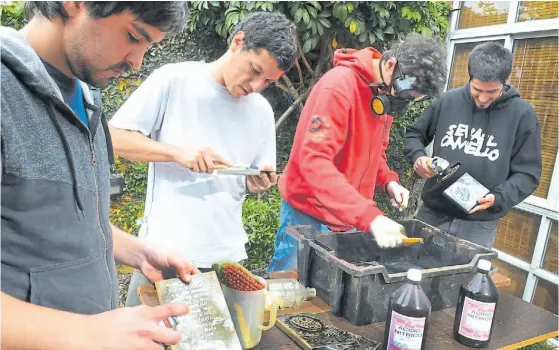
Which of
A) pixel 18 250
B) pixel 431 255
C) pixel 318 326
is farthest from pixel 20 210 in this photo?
pixel 431 255

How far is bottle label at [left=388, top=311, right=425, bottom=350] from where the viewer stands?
1332mm

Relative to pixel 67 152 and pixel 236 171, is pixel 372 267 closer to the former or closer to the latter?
A: pixel 236 171

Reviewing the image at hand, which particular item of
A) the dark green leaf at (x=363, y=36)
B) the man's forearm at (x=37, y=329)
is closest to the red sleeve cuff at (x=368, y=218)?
the man's forearm at (x=37, y=329)

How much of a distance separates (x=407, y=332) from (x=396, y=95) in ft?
4.06

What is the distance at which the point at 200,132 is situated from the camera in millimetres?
1904

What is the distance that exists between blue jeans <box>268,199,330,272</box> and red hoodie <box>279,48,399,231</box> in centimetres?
5

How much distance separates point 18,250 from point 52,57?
0.45 metres

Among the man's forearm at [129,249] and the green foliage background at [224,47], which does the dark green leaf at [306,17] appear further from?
the man's forearm at [129,249]

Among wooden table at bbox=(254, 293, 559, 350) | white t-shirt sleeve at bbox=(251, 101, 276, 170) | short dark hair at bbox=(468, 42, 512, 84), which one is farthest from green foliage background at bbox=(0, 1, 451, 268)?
wooden table at bbox=(254, 293, 559, 350)

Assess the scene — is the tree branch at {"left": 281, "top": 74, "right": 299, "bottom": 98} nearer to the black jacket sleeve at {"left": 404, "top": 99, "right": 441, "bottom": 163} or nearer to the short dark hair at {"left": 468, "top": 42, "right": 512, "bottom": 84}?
the black jacket sleeve at {"left": 404, "top": 99, "right": 441, "bottom": 163}

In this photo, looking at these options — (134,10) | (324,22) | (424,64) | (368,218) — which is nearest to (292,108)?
(324,22)

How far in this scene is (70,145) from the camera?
0.95 m

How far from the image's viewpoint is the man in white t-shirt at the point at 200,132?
1.81m

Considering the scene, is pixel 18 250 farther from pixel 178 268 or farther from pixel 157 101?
pixel 157 101
